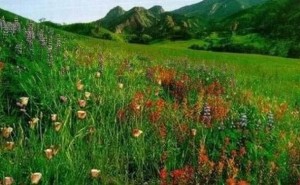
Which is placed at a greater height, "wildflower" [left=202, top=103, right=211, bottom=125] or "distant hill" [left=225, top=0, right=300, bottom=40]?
"wildflower" [left=202, top=103, right=211, bottom=125]

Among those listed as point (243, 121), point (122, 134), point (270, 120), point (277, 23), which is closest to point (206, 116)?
point (243, 121)

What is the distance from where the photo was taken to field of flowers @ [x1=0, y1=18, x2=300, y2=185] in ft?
20.1

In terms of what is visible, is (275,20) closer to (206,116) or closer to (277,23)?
(277,23)

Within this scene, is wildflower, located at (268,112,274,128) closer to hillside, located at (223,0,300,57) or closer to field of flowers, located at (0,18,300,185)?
field of flowers, located at (0,18,300,185)

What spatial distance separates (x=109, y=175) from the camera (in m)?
6.39

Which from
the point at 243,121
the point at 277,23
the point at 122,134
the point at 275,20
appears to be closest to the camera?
the point at 243,121

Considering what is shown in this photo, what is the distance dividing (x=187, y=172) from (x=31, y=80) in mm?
3524

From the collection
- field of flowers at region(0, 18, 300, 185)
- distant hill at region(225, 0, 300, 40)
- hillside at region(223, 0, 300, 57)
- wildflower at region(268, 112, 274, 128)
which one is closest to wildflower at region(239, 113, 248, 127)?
field of flowers at region(0, 18, 300, 185)

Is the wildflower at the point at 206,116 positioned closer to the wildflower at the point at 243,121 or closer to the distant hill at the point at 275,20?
the wildflower at the point at 243,121

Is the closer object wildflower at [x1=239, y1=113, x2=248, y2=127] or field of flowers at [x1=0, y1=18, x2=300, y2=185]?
field of flowers at [x1=0, y1=18, x2=300, y2=185]

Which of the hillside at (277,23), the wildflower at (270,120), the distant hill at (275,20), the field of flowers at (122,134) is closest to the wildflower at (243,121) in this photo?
the field of flowers at (122,134)

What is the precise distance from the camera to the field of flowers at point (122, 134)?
20.1 feet

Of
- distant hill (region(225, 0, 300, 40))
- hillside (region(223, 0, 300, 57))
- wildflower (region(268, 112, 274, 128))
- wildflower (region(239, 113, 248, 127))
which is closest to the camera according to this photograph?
wildflower (region(239, 113, 248, 127))

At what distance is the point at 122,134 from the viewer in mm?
7656
